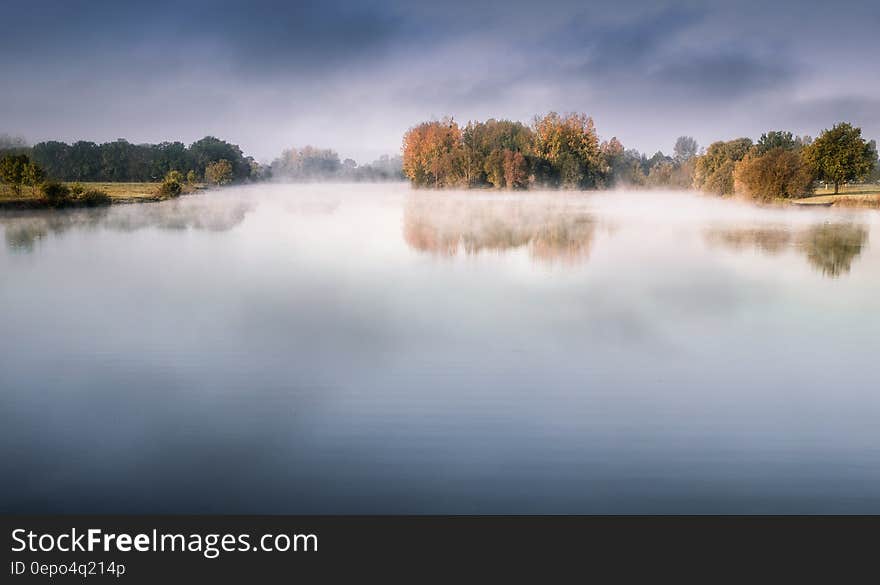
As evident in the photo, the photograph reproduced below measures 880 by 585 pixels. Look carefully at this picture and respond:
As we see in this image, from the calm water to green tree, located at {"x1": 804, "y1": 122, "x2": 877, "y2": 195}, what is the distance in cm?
4384

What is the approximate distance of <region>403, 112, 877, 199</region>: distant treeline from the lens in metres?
58.7

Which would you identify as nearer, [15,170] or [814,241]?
[814,241]

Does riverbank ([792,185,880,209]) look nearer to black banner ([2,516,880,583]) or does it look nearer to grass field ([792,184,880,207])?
grass field ([792,184,880,207])

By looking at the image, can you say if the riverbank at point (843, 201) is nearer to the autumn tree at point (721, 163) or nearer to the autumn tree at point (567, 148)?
the autumn tree at point (721, 163)

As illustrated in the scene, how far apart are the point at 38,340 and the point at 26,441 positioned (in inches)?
202

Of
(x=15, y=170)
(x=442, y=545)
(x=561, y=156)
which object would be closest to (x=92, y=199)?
(x=15, y=170)

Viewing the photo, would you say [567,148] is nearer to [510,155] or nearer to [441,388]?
[510,155]

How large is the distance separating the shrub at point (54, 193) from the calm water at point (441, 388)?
35319 millimetres

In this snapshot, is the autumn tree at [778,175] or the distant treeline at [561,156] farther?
the distant treeline at [561,156]

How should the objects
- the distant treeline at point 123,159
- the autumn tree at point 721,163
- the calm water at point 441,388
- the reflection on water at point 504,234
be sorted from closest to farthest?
the calm water at point 441,388
the reflection on water at point 504,234
the autumn tree at point 721,163
the distant treeline at point 123,159

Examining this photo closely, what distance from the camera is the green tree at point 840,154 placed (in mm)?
57719

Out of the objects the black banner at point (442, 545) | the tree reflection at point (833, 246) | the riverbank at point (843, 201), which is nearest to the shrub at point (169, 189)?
the riverbank at point (843, 201)

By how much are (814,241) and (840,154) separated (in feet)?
122

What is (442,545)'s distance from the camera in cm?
545
